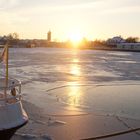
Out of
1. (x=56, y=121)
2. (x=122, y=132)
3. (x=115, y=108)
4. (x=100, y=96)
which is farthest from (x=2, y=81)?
(x=100, y=96)

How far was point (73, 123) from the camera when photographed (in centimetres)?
1178

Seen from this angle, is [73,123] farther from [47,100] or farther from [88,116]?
[47,100]

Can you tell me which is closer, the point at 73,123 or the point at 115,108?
the point at 73,123

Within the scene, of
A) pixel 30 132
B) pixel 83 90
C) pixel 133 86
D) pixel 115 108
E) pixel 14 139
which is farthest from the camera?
pixel 133 86

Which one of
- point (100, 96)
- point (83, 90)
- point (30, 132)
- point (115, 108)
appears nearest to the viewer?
point (30, 132)

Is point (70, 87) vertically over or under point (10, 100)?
under

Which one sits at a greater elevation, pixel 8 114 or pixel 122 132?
pixel 8 114

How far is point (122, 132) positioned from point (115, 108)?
323 centimetres

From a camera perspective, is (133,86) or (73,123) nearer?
(73,123)

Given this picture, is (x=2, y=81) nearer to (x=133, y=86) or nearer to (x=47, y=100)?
(x=47, y=100)

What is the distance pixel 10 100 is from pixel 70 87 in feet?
35.7

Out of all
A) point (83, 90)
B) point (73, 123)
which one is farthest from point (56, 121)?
point (83, 90)

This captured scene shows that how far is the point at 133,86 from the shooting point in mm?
20562

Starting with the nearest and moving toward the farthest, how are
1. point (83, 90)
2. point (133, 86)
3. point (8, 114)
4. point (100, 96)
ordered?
point (8, 114) → point (100, 96) → point (83, 90) → point (133, 86)
